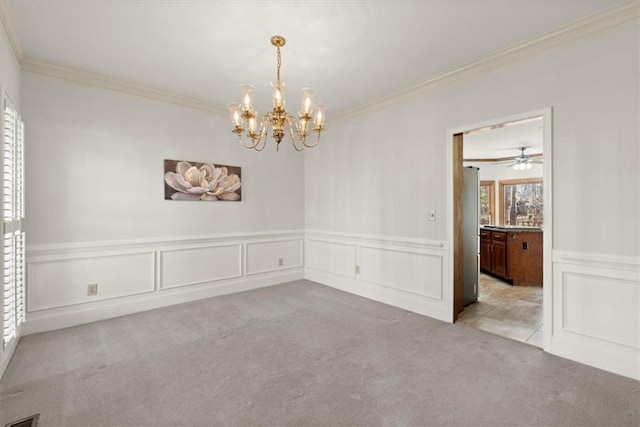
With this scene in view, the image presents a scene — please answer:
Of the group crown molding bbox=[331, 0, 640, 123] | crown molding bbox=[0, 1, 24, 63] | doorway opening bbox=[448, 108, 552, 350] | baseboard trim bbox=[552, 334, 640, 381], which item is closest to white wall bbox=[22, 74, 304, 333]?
crown molding bbox=[0, 1, 24, 63]

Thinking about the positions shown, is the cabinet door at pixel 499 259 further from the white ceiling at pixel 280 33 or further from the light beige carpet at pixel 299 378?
the white ceiling at pixel 280 33

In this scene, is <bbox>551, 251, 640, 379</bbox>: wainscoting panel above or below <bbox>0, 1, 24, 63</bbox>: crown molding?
below

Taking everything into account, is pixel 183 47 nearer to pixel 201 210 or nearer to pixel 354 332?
pixel 201 210

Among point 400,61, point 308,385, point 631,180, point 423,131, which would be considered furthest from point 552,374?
point 400,61

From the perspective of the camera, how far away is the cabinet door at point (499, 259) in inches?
213

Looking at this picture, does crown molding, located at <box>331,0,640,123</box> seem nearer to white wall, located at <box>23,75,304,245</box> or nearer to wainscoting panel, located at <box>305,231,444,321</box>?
wainscoting panel, located at <box>305,231,444,321</box>

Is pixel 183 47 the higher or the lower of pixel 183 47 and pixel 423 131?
the higher

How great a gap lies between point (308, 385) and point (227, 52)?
2.93m

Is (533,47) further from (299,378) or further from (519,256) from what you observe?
(519,256)

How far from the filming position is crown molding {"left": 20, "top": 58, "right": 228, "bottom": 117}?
125 inches

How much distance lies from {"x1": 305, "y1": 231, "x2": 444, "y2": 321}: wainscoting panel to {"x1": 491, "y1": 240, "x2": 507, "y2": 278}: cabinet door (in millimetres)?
2502

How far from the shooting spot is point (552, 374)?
2.40 metres

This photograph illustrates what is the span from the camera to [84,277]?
3496 millimetres

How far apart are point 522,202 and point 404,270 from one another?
6.21 meters
